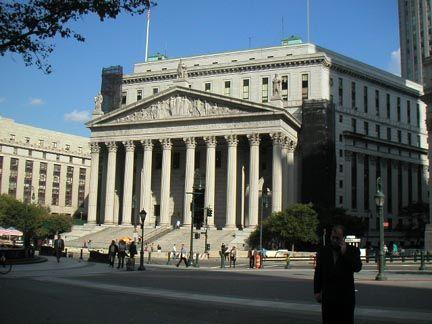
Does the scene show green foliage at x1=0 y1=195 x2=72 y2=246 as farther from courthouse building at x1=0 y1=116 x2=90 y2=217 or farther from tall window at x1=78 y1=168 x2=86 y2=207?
tall window at x1=78 y1=168 x2=86 y2=207

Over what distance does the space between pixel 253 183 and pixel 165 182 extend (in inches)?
546

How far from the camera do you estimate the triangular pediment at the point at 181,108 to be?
74125mm

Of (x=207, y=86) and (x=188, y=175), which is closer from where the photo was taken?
(x=188, y=175)

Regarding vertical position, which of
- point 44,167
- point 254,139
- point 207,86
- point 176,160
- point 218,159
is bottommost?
point 218,159

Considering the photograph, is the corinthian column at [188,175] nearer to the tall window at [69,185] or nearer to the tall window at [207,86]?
the tall window at [207,86]

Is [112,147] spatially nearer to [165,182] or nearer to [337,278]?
[165,182]

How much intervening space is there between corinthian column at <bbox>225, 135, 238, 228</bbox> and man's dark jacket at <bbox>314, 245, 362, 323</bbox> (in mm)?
64005

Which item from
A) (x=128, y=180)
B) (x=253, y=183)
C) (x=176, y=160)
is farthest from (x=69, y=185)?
(x=253, y=183)

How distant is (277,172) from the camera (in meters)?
71.8

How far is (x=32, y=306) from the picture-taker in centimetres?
1512

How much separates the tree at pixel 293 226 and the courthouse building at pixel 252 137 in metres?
6.65

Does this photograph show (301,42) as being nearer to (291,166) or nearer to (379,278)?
(291,166)

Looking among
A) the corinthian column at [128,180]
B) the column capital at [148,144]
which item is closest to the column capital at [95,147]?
the corinthian column at [128,180]

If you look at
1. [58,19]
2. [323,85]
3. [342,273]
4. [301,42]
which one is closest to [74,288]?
[58,19]
